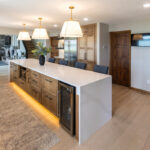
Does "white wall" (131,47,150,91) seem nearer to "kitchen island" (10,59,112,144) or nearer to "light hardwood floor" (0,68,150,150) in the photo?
"light hardwood floor" (0,68,150,150)

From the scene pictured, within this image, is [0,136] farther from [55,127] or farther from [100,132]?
[100,132]

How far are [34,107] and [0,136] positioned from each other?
112 cm

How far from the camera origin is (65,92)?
2.27 m

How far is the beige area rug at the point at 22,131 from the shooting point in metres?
1.95

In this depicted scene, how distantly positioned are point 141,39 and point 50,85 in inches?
133

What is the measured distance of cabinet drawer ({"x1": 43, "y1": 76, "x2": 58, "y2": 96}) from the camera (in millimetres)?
2548

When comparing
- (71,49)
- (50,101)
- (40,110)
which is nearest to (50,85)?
(50,101)

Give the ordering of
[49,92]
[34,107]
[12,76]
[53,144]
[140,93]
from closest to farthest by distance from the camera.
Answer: [53,144] → [49,92] → [34,107] → [140,93] → [12,76]

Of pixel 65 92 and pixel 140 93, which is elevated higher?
pixel 65 92

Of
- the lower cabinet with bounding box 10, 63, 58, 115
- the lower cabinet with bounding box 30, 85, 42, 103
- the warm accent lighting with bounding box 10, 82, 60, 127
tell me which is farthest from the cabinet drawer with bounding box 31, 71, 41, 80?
the warm accent lighting with bounding box 10, 82, 60, 127

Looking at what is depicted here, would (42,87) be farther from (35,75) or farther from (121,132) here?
(121,132)

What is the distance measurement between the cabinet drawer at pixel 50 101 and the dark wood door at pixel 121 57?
3.35 metres

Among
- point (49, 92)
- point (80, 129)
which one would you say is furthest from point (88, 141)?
point (49, 92)

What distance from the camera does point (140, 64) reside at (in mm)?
4441
